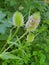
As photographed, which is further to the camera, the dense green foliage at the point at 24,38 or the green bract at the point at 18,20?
→ the dense green foliage at the point at 24,38

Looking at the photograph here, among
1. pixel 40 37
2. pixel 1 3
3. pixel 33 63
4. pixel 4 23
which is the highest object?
pixel 1 3

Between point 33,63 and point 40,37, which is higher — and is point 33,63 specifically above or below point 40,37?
below

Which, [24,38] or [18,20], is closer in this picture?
[18,20]

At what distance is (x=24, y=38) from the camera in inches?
65.1

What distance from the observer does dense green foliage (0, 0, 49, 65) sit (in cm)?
141

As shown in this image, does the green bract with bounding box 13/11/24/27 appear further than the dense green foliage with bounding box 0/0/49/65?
No

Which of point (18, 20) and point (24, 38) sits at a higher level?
point (18, 20)

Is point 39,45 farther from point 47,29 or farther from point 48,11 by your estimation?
point 48,11

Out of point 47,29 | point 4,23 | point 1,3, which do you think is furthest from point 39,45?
point 1,3

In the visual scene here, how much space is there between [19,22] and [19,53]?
1.24 ft

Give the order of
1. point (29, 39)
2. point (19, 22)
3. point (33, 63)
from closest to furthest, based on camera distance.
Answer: point (19, 22)
point (29, 39)
point (33, 63)

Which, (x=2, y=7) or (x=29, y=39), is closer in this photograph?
(x=29, y=39)

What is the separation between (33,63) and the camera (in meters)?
1.54

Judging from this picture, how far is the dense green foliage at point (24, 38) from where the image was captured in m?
1.41
